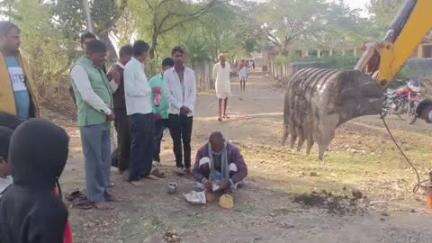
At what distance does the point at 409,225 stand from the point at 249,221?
1685 mm

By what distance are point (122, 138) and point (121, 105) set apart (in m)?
0.43

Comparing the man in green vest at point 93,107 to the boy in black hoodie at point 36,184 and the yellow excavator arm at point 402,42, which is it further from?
the boy in black hoodie at point 36,184

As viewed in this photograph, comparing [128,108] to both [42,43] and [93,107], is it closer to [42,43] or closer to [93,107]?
[93,107]

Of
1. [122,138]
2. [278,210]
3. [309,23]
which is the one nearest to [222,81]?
[122,138]

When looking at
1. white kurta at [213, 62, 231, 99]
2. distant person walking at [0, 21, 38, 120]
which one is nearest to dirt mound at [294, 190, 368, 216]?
distant person walking at [0, 21, 38, 120]

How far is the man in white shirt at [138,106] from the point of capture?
6547 millimetres

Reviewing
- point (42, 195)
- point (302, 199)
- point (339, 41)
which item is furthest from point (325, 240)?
point (339, 41)

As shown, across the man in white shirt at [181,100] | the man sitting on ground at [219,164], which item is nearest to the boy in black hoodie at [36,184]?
the man sitting on ground at [219,164]

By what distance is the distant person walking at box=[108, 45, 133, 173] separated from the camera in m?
6.71

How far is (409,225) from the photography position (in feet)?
19.7

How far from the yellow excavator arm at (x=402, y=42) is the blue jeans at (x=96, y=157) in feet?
9.35

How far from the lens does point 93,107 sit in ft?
18.9

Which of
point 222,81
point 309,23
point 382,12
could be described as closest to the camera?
point 222,81

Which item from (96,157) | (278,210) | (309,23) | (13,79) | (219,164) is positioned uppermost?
(309,23)
